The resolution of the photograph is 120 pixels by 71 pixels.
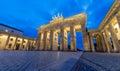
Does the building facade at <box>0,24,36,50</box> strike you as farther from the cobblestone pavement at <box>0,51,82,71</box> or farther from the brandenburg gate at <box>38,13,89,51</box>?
the cobblestone pavement at <box>0,51,82,71</box>

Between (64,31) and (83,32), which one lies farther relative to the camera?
(64,31)

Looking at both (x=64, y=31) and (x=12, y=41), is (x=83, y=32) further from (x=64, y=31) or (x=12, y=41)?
(x=12, y=41)

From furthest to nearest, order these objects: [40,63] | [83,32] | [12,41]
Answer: [12,41]
[83,32]
[40,63]

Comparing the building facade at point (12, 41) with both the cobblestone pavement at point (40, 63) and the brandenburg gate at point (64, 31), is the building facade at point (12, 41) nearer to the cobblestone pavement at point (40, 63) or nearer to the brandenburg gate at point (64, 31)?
the brandenburg gate at point (64, 31)

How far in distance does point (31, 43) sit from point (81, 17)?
3058cm

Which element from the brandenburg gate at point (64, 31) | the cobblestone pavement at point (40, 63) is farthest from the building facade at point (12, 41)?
the cobblestone pavement at point (40, 63)

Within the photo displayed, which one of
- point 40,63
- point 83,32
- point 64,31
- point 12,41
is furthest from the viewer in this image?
point 12,41

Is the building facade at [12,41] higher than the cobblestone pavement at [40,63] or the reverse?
higher

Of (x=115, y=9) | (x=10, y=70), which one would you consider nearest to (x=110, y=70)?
(x=10, y=70)

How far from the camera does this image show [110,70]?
11.1 feet

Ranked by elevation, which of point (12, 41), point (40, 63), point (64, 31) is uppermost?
point (64, 31)

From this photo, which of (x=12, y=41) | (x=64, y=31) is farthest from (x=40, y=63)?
(x=12, y=41)

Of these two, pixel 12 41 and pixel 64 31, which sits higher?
pixel 64 31

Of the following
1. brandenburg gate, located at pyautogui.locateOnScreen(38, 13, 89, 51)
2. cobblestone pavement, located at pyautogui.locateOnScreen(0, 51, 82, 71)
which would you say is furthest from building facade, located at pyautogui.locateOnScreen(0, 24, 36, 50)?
cobblestone pavement, located at pyautogui.locateOnScreen(0, 51, 82, 71)
